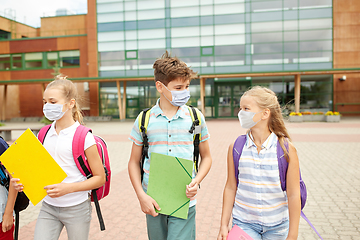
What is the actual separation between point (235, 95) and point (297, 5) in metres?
9.75

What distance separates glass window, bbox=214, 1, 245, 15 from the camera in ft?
85.2

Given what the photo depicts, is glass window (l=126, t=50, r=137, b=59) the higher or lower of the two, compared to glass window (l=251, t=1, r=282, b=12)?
lower

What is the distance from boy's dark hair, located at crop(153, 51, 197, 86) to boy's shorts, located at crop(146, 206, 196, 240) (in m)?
0.99

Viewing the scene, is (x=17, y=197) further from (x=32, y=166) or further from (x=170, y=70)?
(x=170, y=70)

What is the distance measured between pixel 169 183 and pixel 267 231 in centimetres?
75

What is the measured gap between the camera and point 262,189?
1.91m

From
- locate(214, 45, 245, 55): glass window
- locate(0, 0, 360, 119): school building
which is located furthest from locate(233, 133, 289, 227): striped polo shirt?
locate(214, 45, 245, 55): glass window

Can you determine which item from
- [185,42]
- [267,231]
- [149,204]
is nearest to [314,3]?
[185,42]

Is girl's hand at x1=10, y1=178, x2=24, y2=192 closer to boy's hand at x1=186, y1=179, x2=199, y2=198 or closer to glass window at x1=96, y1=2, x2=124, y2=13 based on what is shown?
boy's hand at x1=186, y1=179, x2=199, y2=198

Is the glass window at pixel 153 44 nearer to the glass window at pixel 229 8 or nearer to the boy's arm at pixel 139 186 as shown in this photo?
the glass window at pixel 229 8

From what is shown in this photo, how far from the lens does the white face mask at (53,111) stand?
210 cm

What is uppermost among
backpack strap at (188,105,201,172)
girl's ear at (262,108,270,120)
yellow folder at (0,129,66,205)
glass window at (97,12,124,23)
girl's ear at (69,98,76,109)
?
glass window at (97,12,124,23)

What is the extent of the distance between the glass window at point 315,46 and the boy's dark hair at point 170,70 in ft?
86.1

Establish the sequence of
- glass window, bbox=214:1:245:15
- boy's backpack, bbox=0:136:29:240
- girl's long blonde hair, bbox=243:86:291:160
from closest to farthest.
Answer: girl's long blonde hair, bbox=243:86:291:160 < boy's backpack, bbox=0:136:29:240 < glass window, bbox=214:1:245:15
